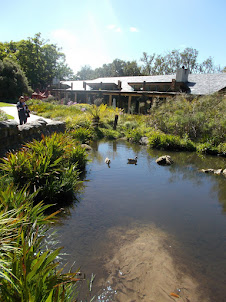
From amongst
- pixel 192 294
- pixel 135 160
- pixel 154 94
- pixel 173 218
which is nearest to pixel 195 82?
pixel 154 94

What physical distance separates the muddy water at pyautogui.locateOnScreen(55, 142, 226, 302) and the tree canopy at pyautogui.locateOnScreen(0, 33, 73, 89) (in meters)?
44.1

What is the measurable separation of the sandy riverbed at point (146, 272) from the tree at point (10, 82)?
3378 centimetres

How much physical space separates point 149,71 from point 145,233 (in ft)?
181

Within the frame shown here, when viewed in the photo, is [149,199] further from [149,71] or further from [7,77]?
[149,71]

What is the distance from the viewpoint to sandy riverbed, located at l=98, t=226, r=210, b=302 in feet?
10.2

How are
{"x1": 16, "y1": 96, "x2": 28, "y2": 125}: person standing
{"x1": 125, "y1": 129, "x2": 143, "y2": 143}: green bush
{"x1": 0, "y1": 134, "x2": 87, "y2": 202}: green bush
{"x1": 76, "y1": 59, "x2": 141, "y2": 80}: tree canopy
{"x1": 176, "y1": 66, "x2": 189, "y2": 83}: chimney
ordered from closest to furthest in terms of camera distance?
1. {"x1": 0, "y1": 134, "x2": 87, "y2": 202}: green bush
2. {"x1": 16, "y1": 96, "x2": 28, "y2": 125}: person standing
3. {"x1": 125, "y1": 129, "x2": 143, "y2": 143}: green bush
4. {"x1": 176, "y1": 66, "x2": 189, "y2": 83}: chimney
5. {"x1": 76, "y1": 59, "x2": 141, "y2": 80}: tree canopy

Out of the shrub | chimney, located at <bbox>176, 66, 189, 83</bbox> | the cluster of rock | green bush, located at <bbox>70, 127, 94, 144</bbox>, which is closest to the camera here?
the cluster of rock

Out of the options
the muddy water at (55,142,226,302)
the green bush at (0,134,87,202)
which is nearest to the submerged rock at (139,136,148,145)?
the muddy water at (55,142,226,302)

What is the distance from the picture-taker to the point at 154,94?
24.2 metres

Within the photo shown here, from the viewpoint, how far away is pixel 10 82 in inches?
1296

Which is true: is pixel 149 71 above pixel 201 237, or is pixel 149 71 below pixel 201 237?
above

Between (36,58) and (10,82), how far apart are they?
1665 cm

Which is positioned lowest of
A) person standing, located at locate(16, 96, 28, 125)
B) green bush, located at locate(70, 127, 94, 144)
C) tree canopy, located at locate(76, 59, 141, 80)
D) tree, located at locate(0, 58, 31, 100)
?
green bush, located at locate(70, 127, 94, 144)

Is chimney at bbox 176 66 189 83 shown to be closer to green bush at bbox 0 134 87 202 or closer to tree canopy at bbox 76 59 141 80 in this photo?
green bush at bbox 0 134 87 202
